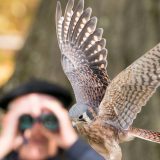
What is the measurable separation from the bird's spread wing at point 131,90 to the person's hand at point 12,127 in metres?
2.16

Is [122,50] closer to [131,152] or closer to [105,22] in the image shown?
[105,22]

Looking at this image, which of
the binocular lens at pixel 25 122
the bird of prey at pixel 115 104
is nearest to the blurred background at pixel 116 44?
the binocular lens at pixel 25 122

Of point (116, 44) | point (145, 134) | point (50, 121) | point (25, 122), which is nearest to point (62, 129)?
point (50, 121)

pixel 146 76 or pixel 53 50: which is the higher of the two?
pixel 146 76

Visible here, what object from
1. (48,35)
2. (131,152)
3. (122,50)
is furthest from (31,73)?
(131,152)

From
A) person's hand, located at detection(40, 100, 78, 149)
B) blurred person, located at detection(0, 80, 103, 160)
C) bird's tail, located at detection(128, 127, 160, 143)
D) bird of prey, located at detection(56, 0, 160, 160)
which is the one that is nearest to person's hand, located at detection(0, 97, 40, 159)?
blurred person, located at detection(0, 80, 103, 160)

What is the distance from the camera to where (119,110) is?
1536 millimetres

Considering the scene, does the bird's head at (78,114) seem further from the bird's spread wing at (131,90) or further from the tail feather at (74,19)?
the tail feather at (74,19)

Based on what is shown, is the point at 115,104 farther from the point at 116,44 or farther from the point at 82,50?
the point at 116,44

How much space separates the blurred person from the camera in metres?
3.78

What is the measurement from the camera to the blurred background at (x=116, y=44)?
4527 millimetres

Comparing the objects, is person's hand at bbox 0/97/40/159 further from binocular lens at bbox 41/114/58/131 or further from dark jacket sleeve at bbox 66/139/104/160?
dark jacket sleeve at bbox 66/139/104/160

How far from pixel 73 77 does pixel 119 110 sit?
426 mm

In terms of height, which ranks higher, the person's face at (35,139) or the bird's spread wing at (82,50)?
the bird's spread wing at (82,50)
